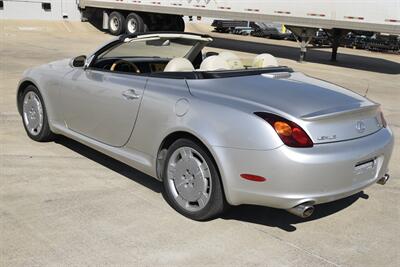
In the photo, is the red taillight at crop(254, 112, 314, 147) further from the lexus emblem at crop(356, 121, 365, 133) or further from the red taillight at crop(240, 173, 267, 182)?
the lexus emblem at crop(356, 121, 365, 133)

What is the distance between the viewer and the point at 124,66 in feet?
16.1

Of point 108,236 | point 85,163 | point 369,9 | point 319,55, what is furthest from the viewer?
point 319,55

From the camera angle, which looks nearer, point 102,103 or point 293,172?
point 293,172

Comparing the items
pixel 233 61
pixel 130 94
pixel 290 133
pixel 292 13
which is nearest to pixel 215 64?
pixel 233 61

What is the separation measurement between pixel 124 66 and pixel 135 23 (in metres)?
18.8

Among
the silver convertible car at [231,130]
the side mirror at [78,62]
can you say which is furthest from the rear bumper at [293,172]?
the side mirror at [78,62]

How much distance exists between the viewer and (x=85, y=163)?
512cm

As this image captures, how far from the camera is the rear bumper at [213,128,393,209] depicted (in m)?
3.35

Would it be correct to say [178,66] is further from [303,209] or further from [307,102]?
[303,209]

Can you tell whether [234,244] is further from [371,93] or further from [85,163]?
[371,93]

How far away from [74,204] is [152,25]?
795 inches

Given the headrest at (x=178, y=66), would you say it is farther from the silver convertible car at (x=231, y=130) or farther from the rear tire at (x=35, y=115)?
the rear tire at (x=35, y=115)

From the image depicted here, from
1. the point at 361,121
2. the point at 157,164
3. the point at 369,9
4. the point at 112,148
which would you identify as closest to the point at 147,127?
the point at 157,164

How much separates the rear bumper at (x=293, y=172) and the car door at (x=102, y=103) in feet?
3.61
